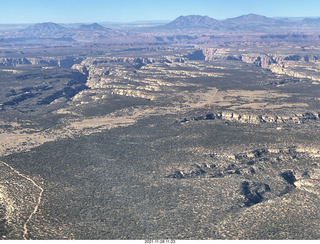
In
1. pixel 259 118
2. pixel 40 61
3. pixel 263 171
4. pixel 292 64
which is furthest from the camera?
pixel 40 61

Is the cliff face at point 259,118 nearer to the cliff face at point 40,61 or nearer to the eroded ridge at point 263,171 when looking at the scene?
the eroded ridge at point 263,171

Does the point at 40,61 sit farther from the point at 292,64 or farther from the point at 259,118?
the point at 259,118

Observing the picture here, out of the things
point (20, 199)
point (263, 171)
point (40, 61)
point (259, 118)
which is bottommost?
point (263, 171)

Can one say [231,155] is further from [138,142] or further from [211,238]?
[211,238]

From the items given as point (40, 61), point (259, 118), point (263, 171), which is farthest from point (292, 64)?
point (263, 171)

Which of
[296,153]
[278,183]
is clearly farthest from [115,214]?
[296,153]

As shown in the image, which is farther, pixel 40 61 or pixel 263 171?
pixel 40 61

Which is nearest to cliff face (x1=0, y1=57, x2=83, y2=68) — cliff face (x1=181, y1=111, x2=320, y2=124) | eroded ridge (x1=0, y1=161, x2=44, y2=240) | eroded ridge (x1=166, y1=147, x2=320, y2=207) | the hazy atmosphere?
the hazy atmosphere

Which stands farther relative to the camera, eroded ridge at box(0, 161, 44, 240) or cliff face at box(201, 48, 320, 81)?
cliff face at box(201, 48, 320, 81)

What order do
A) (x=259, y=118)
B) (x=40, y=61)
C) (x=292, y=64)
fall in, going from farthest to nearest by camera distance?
1. (x=40, y=61)
2. (x=292, y=64)
3. (x=259, y=118)

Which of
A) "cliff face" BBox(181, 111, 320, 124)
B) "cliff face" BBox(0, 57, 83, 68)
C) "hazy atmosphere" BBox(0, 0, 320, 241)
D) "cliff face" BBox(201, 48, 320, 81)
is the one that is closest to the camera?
"hazy atmosphere" BBox(0, 0, 320, 241)

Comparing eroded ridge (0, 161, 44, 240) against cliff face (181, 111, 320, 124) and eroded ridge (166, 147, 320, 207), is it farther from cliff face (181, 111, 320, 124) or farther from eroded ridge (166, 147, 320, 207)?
cliff face (181, 111, 320, 124)
